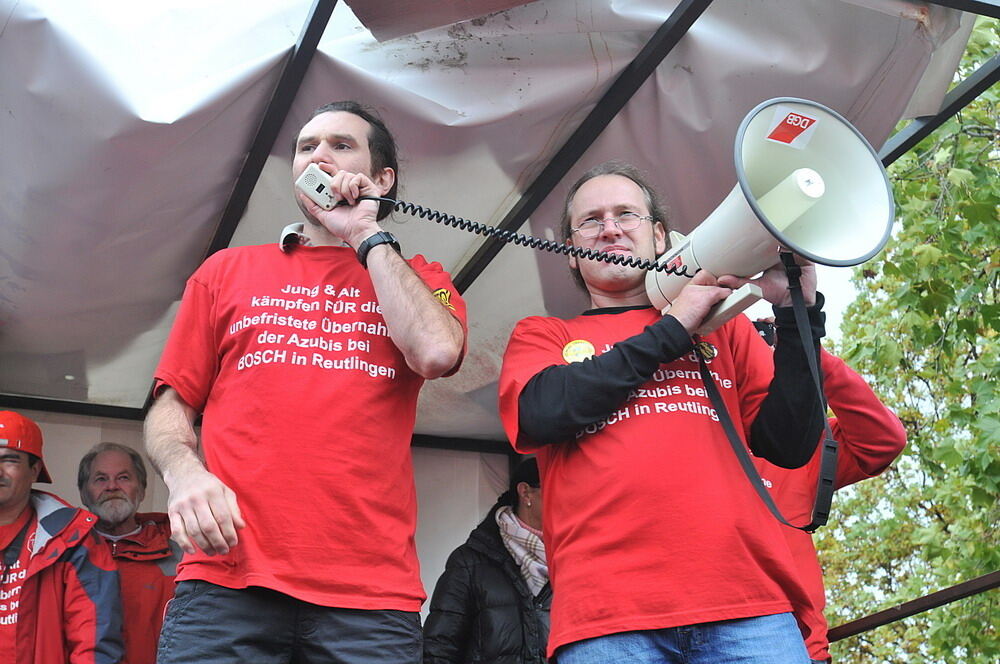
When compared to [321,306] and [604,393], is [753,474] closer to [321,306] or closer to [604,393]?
[604,393]

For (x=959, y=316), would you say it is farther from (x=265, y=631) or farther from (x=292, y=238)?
(x=265, y=631)

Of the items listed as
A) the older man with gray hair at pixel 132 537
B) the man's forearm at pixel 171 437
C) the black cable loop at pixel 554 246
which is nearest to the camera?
the man's forearm at pixel 171 437

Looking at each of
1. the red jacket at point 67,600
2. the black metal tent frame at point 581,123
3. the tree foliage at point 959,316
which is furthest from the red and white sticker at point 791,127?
the red jacket at point 67,600

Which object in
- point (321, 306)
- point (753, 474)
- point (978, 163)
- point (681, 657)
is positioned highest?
point (978, 163)

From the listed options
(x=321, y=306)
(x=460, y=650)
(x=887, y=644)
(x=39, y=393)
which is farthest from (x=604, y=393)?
(x=887, y=644)

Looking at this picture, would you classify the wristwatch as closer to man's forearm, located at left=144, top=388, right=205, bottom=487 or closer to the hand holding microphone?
the hand holding microphone

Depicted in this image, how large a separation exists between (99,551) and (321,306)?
2.39 meters

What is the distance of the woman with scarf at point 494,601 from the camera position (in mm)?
4219

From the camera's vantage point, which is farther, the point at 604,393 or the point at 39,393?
the point at 39,393

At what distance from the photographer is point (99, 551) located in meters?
4.18

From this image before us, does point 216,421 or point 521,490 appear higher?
point 521,490

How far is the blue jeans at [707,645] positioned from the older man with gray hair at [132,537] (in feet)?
10.1

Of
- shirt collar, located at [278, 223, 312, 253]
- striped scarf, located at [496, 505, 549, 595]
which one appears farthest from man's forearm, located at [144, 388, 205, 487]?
striped scarf, located at [496, 505, 549, 595]

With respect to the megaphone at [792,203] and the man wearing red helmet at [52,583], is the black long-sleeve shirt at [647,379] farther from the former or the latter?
the man wearing red helmet at [52,583]
